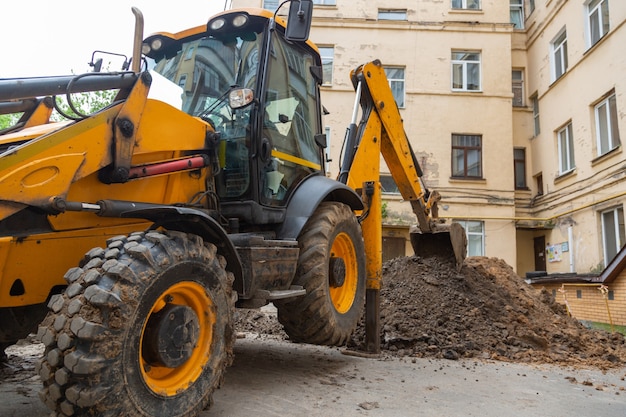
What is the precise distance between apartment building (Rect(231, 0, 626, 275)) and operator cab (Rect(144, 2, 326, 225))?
40.0 feet

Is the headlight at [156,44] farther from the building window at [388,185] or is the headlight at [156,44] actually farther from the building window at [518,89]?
the building window at [518,89]

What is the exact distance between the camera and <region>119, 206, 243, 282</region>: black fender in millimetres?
2999

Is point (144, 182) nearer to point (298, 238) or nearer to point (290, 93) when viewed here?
point (298, 238)

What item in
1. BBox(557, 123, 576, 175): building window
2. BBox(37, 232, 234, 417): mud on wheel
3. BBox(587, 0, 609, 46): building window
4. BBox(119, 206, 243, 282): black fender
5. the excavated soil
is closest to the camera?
BBox(37, 232, 234, 417): mud on wheel

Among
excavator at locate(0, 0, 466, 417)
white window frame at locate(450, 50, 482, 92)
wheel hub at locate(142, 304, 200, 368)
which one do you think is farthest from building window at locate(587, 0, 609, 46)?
wheel hub at locate(142, 304, 200, 368)

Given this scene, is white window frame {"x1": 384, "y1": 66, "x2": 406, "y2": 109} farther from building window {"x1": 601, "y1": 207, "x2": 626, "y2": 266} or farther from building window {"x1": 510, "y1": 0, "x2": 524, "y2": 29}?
building window {"x1": 601, "y1": 207, "x2": 626, "y2": 266}

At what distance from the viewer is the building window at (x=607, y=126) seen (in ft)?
41.8

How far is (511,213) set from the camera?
16828mm

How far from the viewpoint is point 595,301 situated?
10.3 m

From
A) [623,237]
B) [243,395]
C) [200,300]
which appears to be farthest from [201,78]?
[623,237]

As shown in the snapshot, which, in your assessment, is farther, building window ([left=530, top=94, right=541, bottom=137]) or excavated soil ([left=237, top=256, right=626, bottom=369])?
building window ([left=530, top=94, right=541, bottom=137])

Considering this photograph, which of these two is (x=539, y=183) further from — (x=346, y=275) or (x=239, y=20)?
(x=239, y=20)

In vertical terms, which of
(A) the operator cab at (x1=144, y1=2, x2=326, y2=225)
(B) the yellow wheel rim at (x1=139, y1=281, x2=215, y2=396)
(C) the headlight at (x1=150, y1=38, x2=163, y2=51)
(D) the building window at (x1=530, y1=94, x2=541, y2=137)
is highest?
(D) the building window at (x1=530, y1=94, x2=541, y2=137)

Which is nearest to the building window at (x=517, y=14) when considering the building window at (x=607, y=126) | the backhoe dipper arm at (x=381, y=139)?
the building window at (x=607, y=126)
